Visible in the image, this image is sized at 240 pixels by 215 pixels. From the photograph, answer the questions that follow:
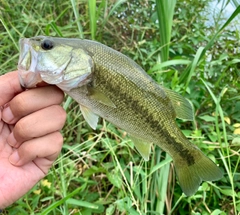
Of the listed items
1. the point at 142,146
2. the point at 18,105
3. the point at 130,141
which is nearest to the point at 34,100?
the point at 18,105

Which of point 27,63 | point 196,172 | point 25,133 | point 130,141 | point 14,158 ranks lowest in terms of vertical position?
point 130,141

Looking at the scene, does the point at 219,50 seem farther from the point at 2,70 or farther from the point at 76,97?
the point at 76,97

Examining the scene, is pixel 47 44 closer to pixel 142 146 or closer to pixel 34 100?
pixel 34 100

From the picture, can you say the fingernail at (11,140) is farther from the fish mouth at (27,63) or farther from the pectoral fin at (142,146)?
the pectoral fin at (142,146)

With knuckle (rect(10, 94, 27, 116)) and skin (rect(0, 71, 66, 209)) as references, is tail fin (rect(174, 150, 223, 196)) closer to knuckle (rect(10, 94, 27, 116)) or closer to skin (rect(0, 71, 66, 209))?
skin (rect(0, 71, 66, 209))

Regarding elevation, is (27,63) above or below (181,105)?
above

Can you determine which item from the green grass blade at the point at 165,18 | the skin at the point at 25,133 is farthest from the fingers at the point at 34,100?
the green grass blade at the point at 165,18
